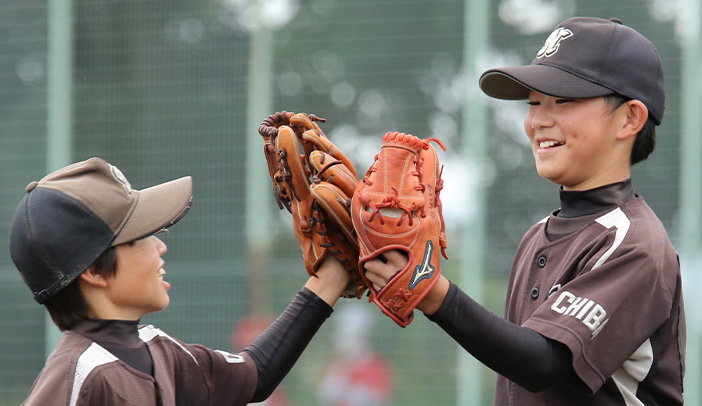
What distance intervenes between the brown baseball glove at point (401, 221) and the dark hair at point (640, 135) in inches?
21.5

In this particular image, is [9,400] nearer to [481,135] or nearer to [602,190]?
[481,135]

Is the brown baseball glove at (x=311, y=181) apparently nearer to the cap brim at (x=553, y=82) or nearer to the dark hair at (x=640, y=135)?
the cap brim at (x=553, y=82)

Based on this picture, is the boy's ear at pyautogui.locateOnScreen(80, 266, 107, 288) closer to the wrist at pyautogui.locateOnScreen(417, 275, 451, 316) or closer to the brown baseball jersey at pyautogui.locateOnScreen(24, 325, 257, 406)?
the brown baseball jersey at pyautogui.locateOnScreen(24, 325, 257, 406)

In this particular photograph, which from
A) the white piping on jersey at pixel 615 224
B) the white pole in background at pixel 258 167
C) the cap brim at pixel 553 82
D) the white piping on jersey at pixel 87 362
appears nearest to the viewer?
the white piping on jersey at pixel 87 362

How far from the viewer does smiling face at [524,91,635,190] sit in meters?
2.55

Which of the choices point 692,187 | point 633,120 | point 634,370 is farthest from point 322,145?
point 692,187

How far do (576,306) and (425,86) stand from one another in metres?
4.79

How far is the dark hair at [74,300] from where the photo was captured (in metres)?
2.31

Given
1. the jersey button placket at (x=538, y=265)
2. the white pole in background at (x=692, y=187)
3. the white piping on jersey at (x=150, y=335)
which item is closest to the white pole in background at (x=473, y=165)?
the white pole in background at (x=692, y=187)

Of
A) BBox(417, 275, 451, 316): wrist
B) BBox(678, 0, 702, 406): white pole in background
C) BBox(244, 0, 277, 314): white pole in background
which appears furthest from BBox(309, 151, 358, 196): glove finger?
BBox(244, 0, 277, 314): white pole in background

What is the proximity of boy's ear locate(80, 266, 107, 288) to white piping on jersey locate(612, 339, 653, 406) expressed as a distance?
4.28 feet

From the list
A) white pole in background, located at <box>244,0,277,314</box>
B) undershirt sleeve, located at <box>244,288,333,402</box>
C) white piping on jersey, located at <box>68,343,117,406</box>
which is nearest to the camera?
white piping on jersey, located at <box>68,343,117,406</box>

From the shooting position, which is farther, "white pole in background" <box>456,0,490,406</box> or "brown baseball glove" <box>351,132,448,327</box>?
"white pole in background" <box>456,0,490,406</box>

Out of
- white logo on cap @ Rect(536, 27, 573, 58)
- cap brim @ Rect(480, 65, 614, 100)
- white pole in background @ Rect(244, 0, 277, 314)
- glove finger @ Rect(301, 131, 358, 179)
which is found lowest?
white pole in background @ Rect(244, 0, 277, 314)
